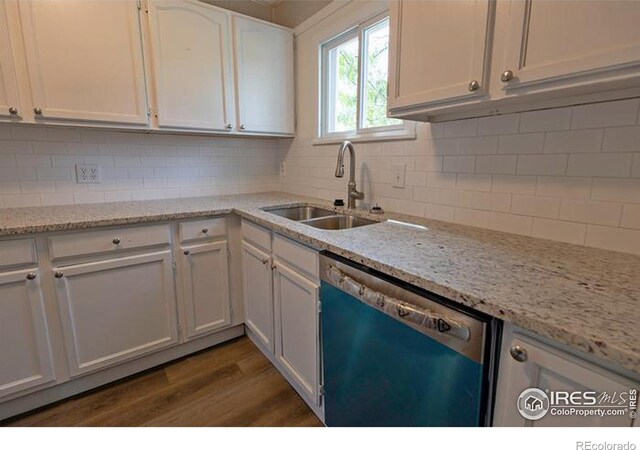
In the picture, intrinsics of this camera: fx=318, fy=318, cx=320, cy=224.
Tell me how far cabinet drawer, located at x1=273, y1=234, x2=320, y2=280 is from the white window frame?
2.72ft

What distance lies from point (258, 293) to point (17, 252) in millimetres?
1116

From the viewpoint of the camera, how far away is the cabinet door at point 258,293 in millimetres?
1738

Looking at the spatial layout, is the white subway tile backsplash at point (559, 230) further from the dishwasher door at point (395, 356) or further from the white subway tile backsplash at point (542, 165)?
the dishwasher door at point (395, 356)

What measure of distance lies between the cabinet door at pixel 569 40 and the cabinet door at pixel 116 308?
1.83 meters

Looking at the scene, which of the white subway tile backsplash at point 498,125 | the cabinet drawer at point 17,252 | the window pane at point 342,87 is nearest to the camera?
the white subway tile backsplash at point 498,125

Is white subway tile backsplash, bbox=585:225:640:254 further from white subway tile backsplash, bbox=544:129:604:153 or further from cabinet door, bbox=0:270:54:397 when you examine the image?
cabinet door, bbox=0:270:54:397

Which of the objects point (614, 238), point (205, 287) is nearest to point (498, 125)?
point (614, 238)

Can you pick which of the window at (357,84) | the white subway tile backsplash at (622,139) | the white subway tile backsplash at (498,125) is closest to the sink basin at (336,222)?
the window at (357,84)

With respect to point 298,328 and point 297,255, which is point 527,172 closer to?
point 297,255

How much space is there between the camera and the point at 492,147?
1334mm

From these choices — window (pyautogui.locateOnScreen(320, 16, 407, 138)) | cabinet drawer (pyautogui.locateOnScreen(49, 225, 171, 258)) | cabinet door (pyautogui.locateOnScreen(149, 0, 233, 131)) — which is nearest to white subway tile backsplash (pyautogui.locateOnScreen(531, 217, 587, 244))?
window (pyautogui.locateOnScreen(320, 16, 407, 138))

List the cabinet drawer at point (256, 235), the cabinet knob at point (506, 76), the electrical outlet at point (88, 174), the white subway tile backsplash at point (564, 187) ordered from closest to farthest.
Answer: the cabinet knob at point (506, 76) < the white subway tile backsplash at point (564, 187) < the cabinet drawer at point (256, 235) < the electrical outlet at point (88, 174)

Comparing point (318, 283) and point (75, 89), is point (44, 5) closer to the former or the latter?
point (75, 89)

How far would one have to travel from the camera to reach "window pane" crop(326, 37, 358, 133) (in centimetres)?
209
